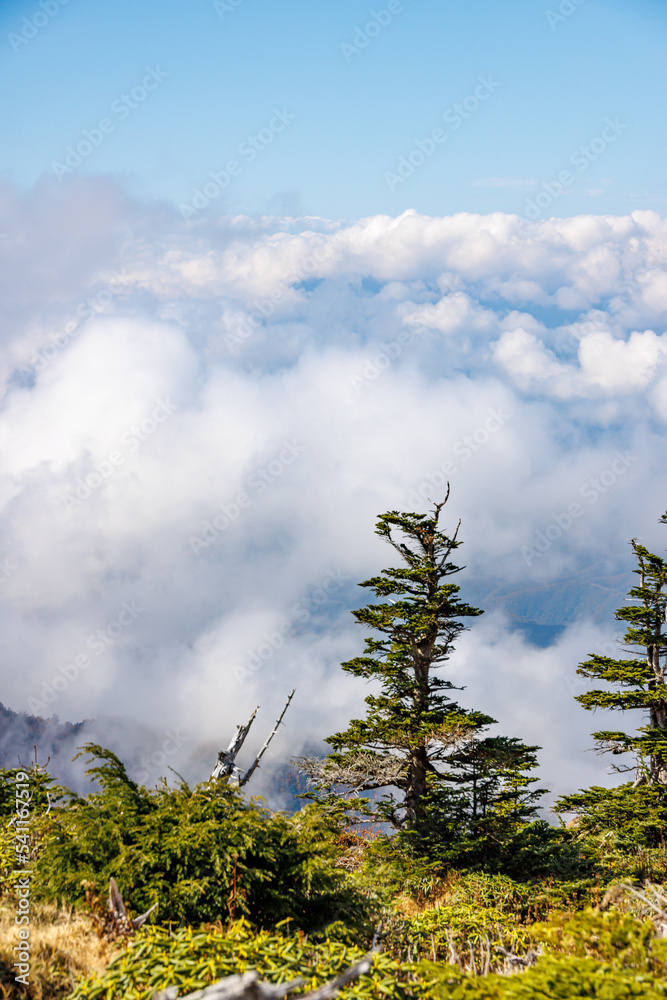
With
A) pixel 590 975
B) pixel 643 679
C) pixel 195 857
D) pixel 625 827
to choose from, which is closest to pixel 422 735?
pixel 625 827

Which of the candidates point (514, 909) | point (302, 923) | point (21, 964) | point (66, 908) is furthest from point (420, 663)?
point (21, 964)

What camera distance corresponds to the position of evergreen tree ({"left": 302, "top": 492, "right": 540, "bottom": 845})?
15.4 metres

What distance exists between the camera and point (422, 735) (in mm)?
14812

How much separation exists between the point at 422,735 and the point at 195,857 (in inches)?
341

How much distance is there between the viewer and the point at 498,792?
16391 millimetres

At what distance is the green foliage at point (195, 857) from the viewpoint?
702cm

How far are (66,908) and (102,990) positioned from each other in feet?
8.94

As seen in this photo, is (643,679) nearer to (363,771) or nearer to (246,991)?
(363,771)

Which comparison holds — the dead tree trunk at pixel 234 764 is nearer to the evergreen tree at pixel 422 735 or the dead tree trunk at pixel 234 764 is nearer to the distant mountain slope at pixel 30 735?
the evergreen tree at pixel 422 735

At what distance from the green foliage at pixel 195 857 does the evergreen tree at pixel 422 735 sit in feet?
23.3

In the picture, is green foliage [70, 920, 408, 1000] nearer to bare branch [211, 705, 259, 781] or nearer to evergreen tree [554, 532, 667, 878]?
bare branch [211, 705, 259, 781]

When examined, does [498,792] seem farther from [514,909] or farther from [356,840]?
[356,840]

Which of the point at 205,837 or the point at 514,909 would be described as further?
the point at 514,909

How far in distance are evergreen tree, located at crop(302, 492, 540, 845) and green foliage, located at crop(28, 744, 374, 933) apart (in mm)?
7094
